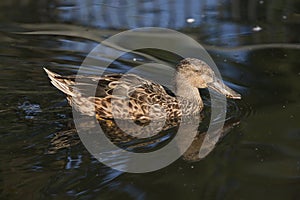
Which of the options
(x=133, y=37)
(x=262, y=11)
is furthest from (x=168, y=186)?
(x=262, y=11)

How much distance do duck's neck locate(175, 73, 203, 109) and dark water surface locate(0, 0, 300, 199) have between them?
44cm

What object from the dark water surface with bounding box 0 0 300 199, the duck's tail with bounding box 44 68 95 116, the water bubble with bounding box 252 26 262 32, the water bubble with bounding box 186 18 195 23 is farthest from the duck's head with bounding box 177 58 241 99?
the water bubble with bounding box 186 18 195 23

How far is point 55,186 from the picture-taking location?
4.74 meters

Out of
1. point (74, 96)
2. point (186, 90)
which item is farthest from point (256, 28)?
point (74, 96)

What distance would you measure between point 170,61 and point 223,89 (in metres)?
1.26

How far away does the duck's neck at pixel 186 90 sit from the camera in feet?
21.7

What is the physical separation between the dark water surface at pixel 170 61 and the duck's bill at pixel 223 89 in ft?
0.34

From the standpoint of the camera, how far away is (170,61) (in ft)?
24.9

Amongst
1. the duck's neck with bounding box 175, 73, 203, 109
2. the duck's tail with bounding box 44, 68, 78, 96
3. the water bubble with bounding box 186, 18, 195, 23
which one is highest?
the duck's tail with bounding box 44, 68, 78, 96

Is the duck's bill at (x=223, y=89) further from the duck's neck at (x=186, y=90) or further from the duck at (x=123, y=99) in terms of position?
the duck's neck at (x=186, y=90)

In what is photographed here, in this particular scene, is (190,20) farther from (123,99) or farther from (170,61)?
(123,99)

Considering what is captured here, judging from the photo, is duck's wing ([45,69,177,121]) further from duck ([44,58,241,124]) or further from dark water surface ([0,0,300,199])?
dark water surface ([0,0,300,199])

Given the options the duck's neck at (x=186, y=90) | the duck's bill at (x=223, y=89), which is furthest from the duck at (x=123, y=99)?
the duck's neck at (x=186, y=90)

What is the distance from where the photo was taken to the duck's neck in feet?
21.7
